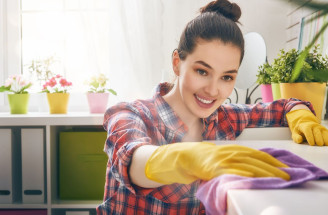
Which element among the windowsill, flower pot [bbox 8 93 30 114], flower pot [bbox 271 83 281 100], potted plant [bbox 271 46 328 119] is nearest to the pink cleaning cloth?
potted plant [bbox 271 46 328 119]

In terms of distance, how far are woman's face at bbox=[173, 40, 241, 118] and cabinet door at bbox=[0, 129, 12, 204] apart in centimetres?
113

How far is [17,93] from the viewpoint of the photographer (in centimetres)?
208

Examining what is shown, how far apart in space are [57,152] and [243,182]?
1.74 meters

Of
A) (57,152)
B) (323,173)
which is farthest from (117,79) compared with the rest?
(323,173)

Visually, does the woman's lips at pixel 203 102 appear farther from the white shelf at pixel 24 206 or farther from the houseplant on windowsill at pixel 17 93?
the houseplant on windowsill at pixel 17 93

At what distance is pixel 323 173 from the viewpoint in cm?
47

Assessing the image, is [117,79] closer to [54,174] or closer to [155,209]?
[54,174]

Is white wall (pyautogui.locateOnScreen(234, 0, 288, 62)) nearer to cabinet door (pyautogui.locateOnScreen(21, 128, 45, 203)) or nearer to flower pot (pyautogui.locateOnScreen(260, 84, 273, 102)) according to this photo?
flower pot (pyautogui.locateOnScreen(260, 84, 273, 102))

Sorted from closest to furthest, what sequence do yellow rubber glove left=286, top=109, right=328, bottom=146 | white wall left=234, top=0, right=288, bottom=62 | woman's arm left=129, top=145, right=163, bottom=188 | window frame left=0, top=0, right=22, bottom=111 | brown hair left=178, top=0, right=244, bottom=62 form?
woman's arm left=129, top=145, right=163, bottom=188, yellow rubber glove left=286, top=109, right=328, bottom=146, brown hair left=178, top=0, right=244, bottom=62, white wall left=234, top=0, right=288, bottom=62, window frame left=0, top=0, right=22, bottom=111

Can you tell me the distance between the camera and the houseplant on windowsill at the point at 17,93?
2061mm

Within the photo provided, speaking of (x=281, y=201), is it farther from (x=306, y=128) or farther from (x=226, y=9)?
(x=226, y=9)

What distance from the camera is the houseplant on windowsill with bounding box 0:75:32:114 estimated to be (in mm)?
2061

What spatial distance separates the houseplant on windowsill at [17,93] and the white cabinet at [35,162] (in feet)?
0.58

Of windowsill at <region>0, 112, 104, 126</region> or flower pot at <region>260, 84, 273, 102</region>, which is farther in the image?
windowsill at <region>0, 112, 104, 126</region>
